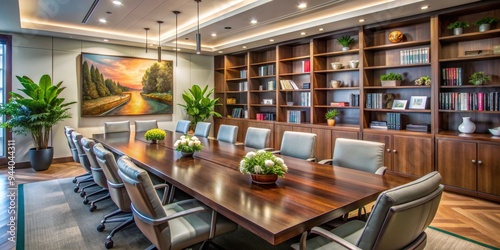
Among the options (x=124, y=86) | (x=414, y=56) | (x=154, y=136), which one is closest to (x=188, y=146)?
(x=154, y=136)

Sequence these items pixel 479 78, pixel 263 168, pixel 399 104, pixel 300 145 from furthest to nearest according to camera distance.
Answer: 1. pixel 399 104
2. pixel 479 78
3. pixel 300 145
4. pixel 263 168

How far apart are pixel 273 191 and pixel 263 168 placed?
184mm

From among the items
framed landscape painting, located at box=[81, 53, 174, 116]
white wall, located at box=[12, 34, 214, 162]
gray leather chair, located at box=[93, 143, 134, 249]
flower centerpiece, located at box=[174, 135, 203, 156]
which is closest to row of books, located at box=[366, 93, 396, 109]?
flower centerpiece, located at box=[174, 135, 203, 156]

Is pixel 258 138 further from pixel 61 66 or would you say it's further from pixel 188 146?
pixel 61 66

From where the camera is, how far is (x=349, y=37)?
518cm

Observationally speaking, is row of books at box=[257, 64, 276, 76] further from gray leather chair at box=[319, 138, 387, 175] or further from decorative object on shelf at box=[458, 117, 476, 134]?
gray leather chair at box=[319, 138, 387, 175]

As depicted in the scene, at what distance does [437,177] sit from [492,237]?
189 cm

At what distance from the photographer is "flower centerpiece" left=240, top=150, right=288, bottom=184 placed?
2.11m

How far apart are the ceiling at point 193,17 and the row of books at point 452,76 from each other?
85cm

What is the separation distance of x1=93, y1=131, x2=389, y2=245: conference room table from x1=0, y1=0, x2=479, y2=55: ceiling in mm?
2423

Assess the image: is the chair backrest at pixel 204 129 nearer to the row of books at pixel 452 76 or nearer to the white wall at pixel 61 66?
the white wall at pixel 61 66

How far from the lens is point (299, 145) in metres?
3.46

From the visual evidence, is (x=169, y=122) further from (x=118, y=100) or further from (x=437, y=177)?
(x=437, y=177)

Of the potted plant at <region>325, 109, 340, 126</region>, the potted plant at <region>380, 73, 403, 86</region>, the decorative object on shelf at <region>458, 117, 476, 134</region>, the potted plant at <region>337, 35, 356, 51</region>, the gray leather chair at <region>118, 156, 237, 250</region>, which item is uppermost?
the potted plant at <region>337, 35, 356, 51</region>
